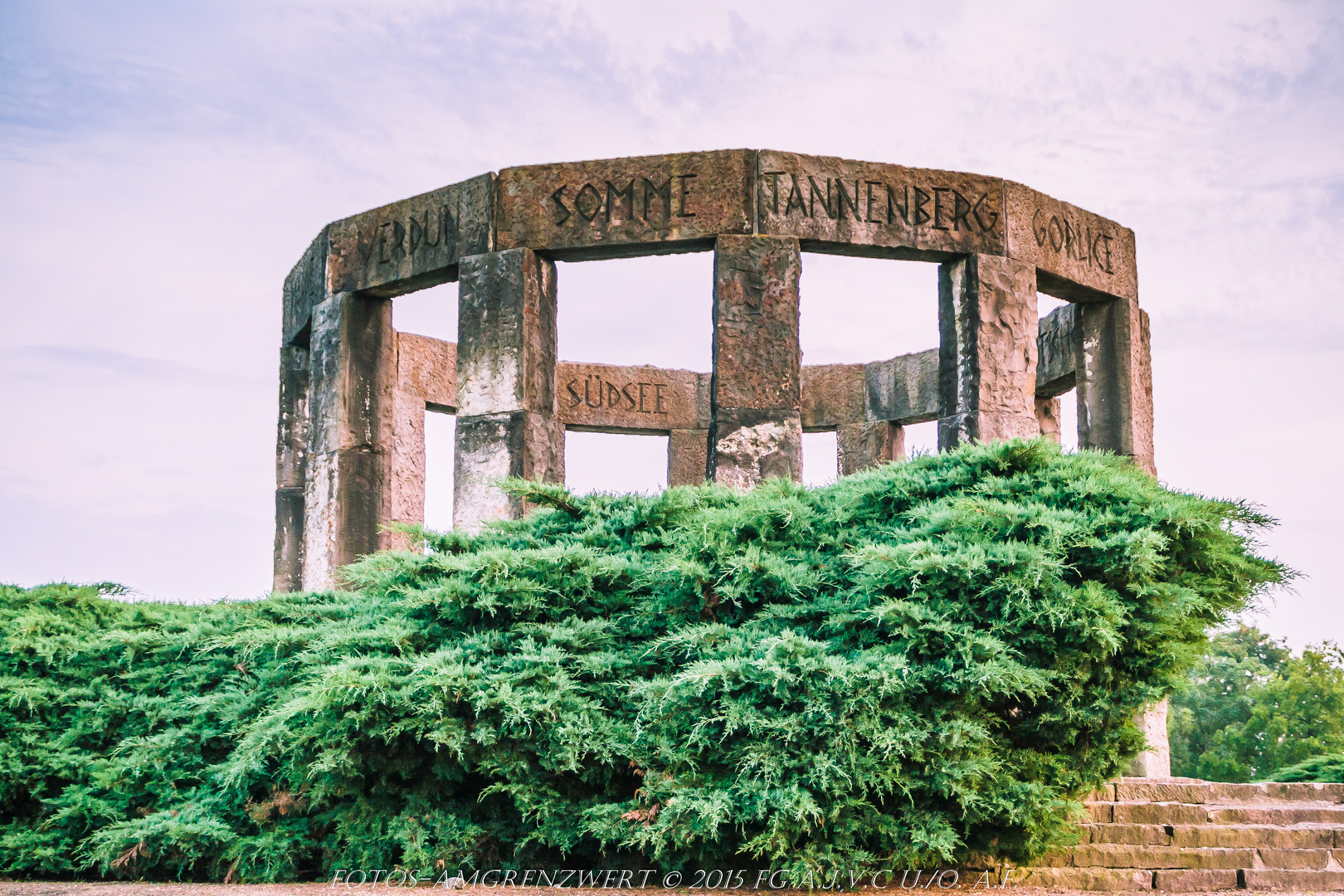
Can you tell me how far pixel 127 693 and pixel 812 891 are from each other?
13.0 feet

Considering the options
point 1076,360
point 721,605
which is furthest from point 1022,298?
point 721,605

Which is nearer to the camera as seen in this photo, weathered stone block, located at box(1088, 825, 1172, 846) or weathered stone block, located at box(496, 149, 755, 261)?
weathered stone block, located at box(1088, 825, 1172, 846)

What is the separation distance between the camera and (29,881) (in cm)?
569

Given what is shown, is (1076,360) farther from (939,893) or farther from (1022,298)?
(939,893)

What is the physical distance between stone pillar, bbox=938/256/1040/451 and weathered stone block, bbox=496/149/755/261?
174 cm

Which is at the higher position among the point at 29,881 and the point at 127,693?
the point at 127,693

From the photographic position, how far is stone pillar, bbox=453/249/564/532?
8430 mm

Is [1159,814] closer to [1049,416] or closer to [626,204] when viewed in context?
[626,204]

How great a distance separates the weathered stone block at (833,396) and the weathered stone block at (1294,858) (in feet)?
28.3

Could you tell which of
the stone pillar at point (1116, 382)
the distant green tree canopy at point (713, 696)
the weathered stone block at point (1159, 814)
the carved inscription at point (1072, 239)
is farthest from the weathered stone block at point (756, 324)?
the weathered stone block at point (1159, 814)

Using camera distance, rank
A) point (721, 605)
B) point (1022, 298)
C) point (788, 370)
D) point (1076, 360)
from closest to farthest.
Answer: point (721, 605), point (788, 370), point (1022, 298), point (1076, 360)

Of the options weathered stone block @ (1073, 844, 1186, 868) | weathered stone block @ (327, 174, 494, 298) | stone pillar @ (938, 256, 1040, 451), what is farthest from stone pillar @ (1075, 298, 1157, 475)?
→ weathered stone block @ (327, 174, 494, 298)

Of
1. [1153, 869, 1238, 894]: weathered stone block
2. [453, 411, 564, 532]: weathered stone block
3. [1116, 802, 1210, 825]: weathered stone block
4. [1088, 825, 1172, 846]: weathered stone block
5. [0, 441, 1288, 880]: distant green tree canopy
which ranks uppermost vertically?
[453, 411, 564, 532]: weathered stone block

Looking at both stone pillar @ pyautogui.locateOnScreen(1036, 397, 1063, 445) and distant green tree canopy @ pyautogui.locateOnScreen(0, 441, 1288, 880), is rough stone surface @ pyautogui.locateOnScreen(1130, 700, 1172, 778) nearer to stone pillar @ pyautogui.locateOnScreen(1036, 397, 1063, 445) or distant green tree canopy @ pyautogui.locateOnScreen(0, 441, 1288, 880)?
distant green tree canopy @ pyautogui.locateOnScreen(0, 441, 1288, 880)
